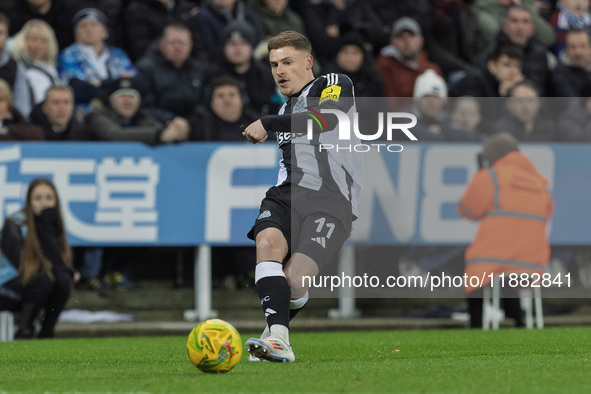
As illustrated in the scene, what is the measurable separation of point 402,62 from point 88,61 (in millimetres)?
4092

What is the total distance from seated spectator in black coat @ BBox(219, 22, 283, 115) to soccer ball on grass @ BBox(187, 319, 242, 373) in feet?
22.5

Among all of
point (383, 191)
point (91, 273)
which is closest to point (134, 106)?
point (91, 273)

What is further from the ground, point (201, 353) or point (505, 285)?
point (505, 285)

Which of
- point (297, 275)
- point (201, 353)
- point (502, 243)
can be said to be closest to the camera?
point (201, 353)

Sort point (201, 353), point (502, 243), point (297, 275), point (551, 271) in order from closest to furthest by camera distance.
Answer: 1. point (201, 353)
2. point (297, 275)
3. point (502, 243)
4. point (551, 271)

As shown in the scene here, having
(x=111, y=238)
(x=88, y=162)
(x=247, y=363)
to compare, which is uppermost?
(x=88, y=162)

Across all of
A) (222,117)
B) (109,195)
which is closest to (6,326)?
(109,195)

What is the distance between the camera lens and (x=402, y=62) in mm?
14125

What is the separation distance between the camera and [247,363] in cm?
677

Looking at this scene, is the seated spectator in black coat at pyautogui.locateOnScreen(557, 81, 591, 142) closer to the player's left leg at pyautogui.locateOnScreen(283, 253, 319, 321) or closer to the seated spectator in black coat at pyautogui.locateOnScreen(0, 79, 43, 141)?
the seated spectator in black coat at pyautogui.locateOnScreen(0, 79, 43, 141)

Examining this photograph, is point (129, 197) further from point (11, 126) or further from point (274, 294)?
point (274, 294)

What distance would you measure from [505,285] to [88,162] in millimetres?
4518

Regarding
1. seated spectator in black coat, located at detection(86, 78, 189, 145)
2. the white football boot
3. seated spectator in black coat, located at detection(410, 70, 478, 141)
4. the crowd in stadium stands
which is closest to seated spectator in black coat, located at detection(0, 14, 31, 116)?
the crowd in stadium stands

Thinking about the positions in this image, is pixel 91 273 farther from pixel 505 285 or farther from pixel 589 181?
pixel 589 181
